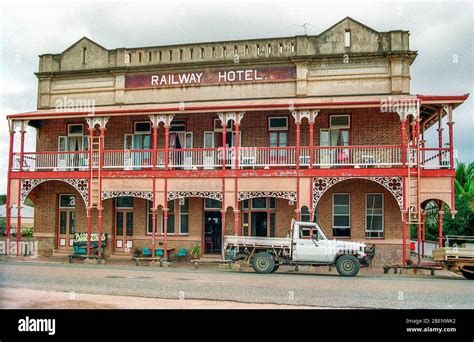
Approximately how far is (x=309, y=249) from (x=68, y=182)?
11.5 m

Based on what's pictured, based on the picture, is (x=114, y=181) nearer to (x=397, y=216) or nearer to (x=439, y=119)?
(x=397, y=216)

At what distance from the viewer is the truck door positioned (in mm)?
19047

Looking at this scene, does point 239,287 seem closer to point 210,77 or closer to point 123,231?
point 123,231

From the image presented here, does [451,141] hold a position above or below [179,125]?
below

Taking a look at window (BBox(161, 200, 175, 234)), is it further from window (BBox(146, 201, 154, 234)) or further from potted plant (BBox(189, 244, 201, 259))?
potted plant (BBox(189, 244, 201, 259))

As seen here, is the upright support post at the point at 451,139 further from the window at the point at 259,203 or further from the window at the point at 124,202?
the window at the point at 124,202

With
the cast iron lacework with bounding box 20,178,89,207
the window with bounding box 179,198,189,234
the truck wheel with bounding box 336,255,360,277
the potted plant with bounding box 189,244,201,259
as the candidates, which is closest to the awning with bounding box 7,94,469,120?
the cast iron lacework with bounding box 20,178,89,207

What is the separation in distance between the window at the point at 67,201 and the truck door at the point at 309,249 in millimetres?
12505

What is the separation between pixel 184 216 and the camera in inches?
1007

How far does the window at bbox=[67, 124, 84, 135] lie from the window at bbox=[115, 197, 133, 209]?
3885 mm

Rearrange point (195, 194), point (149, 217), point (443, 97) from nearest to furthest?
point (443, 97) < point (195, 194) < point (149, 217)

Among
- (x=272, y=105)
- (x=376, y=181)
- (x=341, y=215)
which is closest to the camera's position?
(x=376, y=181)

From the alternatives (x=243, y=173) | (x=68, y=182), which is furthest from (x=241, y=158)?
(x=68, y=182)

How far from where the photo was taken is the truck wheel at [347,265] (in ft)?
61.8
